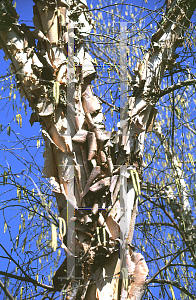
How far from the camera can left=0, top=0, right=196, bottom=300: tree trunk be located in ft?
3.99

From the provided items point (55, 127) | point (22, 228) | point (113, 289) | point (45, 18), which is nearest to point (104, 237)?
point (113, 289)

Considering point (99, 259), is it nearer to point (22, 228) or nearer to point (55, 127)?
point (55, 127)

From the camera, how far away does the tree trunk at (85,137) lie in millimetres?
1215

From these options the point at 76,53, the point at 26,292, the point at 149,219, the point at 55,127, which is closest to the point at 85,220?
the point at 55,127

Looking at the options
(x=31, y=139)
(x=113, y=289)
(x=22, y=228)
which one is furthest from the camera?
(x=31, y=139)

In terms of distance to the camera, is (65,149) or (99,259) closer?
(99,259)

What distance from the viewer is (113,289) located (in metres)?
1.19

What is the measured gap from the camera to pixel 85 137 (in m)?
1.35

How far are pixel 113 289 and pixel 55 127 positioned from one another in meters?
0.69

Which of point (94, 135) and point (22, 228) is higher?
point (94, 135)

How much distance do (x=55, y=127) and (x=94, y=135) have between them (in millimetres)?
186

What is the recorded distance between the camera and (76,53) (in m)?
1.56

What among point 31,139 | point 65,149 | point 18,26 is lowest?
point 65,149

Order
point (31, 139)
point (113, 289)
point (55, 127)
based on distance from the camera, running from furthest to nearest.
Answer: point (31, 139) < point (55, 127) < point (113, 289)
